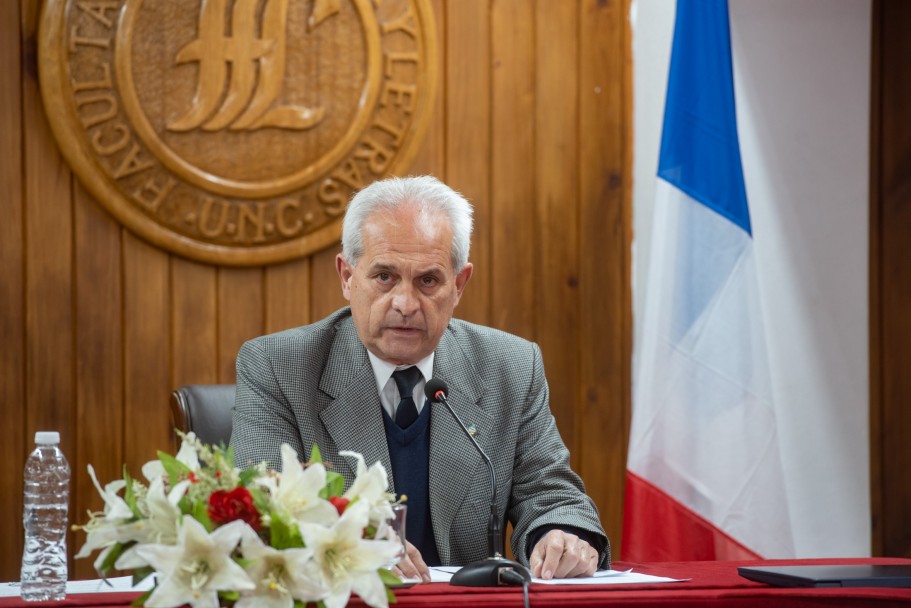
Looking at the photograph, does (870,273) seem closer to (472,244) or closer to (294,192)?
(472,244)

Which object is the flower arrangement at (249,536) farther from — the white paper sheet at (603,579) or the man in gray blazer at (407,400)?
the man in gray blazer at (407,400)

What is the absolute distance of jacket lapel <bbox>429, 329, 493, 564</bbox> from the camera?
2113mm

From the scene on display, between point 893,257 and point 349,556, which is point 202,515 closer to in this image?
point 349,556

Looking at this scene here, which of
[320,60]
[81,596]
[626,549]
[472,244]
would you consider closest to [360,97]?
[320,60]

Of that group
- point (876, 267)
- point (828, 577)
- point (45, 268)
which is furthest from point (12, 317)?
point (876, 267)

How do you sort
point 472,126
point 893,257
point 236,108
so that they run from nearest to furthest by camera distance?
1. point 236,108
2. point 472,126
3. point 893,257

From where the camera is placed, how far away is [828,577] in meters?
1.58

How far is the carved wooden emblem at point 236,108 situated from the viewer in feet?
9.19

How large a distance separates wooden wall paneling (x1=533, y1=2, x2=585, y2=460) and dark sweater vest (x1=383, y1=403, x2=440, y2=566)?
42.7 inches

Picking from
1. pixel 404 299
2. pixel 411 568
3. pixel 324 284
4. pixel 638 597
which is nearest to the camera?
pixel 638 597

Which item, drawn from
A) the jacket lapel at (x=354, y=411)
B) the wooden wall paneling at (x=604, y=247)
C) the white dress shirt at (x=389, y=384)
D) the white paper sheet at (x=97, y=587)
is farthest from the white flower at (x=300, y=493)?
the wooden wall paneling at (x=604, y=247)

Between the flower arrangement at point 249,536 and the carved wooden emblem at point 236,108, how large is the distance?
1.65 m

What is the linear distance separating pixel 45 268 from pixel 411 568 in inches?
62.6

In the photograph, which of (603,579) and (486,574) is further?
(603,579)
